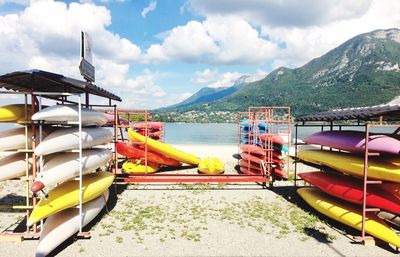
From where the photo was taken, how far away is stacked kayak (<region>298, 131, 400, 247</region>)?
7.75 metres

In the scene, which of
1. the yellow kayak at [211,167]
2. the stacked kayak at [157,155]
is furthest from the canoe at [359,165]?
the stacked kayak at [157,155]

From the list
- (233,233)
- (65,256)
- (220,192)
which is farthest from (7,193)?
(233,233)

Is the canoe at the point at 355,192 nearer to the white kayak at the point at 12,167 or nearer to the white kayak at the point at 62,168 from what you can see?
the white kayak at the point at 62,168

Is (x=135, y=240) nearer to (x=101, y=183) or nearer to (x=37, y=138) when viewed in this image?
(x=101, y=183)

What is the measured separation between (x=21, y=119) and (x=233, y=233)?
279 inches

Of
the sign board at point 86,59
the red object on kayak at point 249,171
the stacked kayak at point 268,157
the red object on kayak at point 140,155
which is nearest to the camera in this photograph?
the sign board at point 86,59

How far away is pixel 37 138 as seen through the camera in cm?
823

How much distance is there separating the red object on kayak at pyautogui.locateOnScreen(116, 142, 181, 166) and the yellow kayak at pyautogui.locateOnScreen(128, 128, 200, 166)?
16.7 inches

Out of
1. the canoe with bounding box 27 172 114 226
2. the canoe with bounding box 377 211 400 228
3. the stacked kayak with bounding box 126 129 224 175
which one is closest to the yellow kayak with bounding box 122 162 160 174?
the stacked kayak with bounding box 126 129 224 175

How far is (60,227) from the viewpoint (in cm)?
732

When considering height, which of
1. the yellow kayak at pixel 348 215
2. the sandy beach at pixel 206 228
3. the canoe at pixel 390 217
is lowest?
the sandy beach at pixel 206 228

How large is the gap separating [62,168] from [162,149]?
9642mm

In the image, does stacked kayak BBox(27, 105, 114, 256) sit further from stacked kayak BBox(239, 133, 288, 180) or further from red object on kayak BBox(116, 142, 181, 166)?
stacked kayak BBox(239, 133, 288, 180)

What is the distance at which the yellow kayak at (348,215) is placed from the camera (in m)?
7.55
